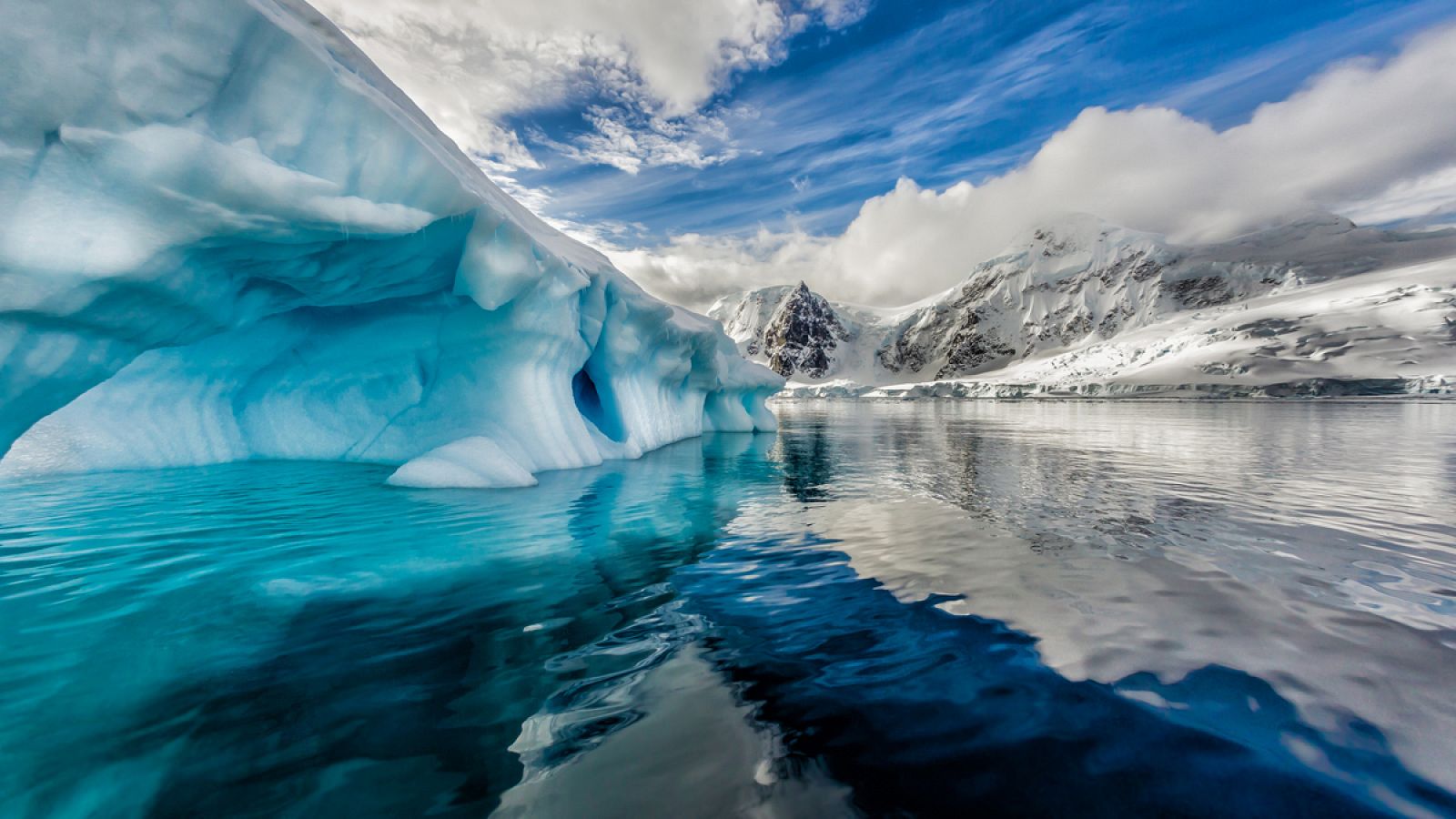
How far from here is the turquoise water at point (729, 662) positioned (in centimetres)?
209

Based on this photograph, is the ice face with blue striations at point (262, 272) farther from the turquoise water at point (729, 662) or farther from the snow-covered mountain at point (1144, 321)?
the snow-covered mountain at point (1144, 321)

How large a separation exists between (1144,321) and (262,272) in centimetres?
14722

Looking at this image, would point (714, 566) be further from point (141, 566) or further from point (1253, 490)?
point (1253, 490)

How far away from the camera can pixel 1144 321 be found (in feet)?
382

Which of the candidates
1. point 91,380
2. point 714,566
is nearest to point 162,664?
point 714,566

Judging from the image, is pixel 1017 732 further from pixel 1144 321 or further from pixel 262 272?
pixel 1144 321

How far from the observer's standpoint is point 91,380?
5.76 m

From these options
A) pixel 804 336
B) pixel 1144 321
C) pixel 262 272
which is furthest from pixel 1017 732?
pixel 804 336

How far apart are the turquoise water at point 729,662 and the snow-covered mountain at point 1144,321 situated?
68.3 m

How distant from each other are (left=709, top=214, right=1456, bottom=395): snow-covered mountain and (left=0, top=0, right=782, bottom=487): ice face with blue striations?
70.2 m

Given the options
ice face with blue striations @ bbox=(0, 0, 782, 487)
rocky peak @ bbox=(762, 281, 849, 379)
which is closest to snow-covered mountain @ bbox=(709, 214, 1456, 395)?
rocky peak @ bbox=(762, 281, 849, 379)

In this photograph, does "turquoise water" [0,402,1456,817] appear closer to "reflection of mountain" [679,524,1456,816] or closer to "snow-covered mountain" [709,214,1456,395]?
"reflection of mountain" [679,524,1456,816]

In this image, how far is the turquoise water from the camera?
209 centimetres

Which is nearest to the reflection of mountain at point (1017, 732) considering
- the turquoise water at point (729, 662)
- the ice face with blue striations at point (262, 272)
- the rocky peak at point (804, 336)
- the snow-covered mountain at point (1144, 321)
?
the turquoise water at point (729, 662)
